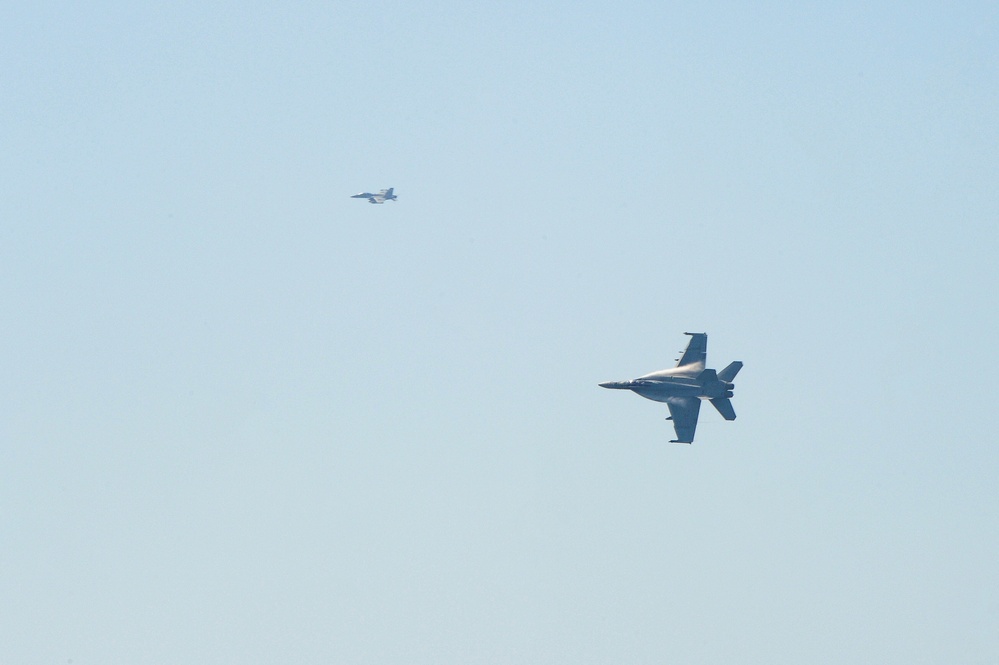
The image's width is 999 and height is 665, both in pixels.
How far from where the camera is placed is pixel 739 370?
18662 cm

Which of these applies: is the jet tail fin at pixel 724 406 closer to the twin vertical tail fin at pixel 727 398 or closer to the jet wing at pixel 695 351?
the twin vertical tail fin at pixel 727 398

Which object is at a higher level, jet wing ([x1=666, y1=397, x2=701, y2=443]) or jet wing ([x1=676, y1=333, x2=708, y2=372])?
jet wing ([x1=676, y1=333, x2=708, y2=372])

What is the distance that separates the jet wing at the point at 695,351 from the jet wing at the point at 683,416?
6.71 meters

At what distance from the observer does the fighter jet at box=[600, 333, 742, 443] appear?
185875mm

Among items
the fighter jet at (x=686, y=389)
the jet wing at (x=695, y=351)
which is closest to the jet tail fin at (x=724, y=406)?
the fighter jet at (x=686, y=389)

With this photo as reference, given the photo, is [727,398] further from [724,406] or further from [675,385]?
[675,385]

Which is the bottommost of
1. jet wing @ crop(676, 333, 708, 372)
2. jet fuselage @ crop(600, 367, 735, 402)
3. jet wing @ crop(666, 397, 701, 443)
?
jet wing @ crop(666, 397, 701, 443)

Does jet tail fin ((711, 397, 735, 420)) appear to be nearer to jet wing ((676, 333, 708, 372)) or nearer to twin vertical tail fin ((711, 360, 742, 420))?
twin vertical tail fin ((711, 360, 742, 420))

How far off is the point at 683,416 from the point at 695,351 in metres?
10.6

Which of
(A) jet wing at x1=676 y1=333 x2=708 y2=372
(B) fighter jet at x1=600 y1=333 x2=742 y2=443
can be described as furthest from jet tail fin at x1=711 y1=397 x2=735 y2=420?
(A) jet wing at x1=676 y1=333 x2=708 y2=372

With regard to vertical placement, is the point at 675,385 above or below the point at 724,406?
above

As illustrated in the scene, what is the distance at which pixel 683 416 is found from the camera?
7377 inches

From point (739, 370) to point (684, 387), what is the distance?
779 cm

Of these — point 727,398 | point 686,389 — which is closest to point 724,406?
point 727,398
